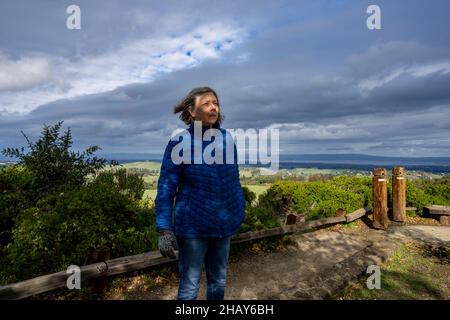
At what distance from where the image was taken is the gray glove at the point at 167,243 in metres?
2.66

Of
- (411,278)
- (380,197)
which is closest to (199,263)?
(411,278)

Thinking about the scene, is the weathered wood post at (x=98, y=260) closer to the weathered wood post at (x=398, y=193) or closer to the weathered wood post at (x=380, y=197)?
the weathered wood post at (x=380, y=197)

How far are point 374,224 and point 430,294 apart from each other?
4.43 m

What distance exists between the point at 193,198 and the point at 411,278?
4580 millimetres

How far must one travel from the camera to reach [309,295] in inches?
168

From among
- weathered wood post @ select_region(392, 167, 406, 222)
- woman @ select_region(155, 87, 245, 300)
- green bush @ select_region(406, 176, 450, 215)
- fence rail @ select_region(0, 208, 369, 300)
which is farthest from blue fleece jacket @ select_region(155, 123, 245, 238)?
green bush @ select_region(406, 176, 450, 215)

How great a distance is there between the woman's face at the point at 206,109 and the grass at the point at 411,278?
3.26 m

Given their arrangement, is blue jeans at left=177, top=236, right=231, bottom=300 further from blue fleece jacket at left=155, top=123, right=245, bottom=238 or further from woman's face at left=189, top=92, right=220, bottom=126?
woman's face at left=189, top=92, right=220, bottom=126

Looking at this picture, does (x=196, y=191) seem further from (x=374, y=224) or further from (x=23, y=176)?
(x=374, y=224)

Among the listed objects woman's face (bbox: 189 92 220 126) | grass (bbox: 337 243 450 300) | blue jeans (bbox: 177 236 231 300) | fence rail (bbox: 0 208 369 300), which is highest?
woman's face (bbox: 189 92 220 126)

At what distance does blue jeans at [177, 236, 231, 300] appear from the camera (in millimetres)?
2805

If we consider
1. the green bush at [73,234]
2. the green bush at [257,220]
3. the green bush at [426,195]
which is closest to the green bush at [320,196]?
the green bush at [426,195]

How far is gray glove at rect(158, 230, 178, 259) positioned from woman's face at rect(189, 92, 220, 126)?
103cm
